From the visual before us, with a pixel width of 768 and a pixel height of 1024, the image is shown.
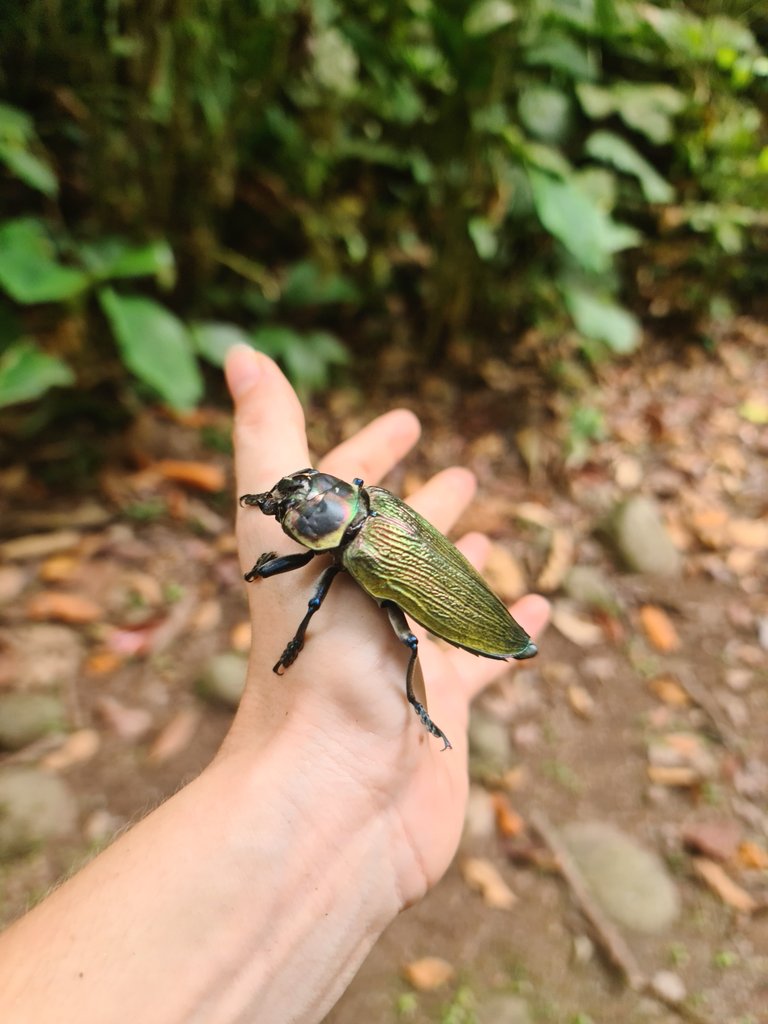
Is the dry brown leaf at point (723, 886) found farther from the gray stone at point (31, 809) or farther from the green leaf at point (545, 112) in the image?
the green leaf at point (545, 112)

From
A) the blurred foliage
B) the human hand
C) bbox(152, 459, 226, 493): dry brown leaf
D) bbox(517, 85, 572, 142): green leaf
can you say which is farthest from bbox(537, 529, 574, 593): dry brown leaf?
bbox(517, 85, 572, 142): green leaf

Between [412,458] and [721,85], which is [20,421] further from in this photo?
[721,85]

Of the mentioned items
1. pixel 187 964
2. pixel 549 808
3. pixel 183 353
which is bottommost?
pixel 549 808

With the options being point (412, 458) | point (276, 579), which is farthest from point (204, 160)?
point (276, 579)

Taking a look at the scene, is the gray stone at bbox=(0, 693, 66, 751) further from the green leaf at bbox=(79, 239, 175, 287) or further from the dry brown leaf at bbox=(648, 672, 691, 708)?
the dry brown leaf at bbox=(648, 672, 691, 708)

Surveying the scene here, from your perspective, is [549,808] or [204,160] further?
[204,160]

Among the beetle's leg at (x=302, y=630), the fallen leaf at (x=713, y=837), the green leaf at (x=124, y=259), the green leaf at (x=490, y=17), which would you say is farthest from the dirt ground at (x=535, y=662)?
the green leaf at (x=490, y=17)
